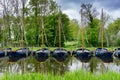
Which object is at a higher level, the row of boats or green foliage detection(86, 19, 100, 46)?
green foliage detection(86, 19, 100, 46)

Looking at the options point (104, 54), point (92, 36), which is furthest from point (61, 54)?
point (92, 36)

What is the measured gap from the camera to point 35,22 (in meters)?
64.4

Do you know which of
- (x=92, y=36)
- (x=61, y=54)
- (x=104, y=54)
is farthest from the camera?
(x=92, y=36)

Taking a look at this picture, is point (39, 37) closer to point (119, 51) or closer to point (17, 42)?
point (17, 42)

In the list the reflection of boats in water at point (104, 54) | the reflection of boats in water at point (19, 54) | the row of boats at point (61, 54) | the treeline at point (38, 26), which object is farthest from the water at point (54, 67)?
the treeline at point (38, 26)

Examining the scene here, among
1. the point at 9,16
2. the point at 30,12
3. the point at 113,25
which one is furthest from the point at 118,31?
the point at 9,16

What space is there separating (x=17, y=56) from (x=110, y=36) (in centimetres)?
3246

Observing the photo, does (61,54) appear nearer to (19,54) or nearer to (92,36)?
(19,54)

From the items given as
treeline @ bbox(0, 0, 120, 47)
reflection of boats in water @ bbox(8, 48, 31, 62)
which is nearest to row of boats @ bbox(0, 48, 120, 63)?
reflection of boats in water @ bbox(8, 48, 31, 62)

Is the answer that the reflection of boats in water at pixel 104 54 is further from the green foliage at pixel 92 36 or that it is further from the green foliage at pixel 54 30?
the green foliage at pixel 54 30

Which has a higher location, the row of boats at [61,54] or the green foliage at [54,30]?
the green foliage at [54,30]

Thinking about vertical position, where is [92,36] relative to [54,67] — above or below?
above

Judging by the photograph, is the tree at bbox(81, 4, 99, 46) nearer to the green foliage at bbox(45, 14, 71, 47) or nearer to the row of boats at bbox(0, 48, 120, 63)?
the green foliage at bbox(45, 14, 71, 47)

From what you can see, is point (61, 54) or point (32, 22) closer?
point (61, 54)
